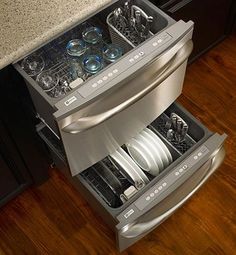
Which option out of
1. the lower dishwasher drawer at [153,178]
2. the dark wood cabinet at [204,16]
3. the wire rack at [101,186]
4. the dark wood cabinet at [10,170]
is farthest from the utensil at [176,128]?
the dark wood cabinet at [10,170]

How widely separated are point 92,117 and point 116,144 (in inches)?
9.1

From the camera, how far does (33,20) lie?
0.98 m

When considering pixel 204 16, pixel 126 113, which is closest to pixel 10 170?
pixel 126 113

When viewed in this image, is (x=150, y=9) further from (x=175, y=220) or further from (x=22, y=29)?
(x=175, y=220)

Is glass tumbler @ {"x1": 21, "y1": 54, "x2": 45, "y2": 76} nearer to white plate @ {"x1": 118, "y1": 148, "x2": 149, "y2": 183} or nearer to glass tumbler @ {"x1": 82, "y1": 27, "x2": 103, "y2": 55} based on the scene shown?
glass tumbler @ {"x1": 82, "y1": 27, "x2": 103, "y2": 55}

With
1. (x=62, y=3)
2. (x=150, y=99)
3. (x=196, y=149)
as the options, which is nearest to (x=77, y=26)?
(x=62, y=3)

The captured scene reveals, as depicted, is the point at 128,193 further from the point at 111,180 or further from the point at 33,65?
the point at 33,65

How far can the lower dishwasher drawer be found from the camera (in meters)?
1.13

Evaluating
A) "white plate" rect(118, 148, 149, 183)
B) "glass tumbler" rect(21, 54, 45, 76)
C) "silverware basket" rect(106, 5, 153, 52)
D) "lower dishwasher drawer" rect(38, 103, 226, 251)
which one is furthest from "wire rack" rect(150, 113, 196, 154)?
"glass tumbler" rect(21, 54, 45, 76)

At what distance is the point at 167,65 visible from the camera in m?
0.97

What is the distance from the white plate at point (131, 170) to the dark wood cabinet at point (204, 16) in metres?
0.46

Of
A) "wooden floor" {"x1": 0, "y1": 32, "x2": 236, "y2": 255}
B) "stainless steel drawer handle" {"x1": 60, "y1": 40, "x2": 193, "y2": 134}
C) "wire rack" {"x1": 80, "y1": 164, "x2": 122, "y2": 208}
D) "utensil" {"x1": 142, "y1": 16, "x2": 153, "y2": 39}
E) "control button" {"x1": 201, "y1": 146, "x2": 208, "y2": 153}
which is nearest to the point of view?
"stainless steel drawer handle" {"x1": 60, "y1": 40, "x2": 193, "y2": 134}

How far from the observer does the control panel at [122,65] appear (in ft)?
2.96

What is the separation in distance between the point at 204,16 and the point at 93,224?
2.70 ft
